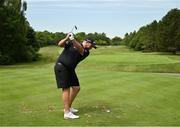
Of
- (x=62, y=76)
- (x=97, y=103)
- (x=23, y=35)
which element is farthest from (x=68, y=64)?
(x=23, y=35)

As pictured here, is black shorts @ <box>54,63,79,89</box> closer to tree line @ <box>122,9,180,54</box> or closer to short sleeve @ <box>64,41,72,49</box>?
short sleeve @ <box>64,41,72,49</box>

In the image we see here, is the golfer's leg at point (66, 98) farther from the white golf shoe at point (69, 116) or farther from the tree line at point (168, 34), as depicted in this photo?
the tree line at point (168, 34)

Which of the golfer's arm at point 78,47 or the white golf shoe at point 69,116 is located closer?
the golfer's arm at point 78,47

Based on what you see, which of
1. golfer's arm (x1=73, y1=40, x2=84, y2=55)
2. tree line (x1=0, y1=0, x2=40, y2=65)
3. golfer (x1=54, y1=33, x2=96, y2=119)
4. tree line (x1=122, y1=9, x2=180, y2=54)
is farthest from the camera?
tree line (x1=122, y1=9, x2=180, y2=54)

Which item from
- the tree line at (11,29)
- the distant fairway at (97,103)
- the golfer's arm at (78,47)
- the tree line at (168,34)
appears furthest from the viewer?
the tree line at (168,34)

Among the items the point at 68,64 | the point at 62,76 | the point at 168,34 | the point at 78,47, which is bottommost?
the point at 168,34

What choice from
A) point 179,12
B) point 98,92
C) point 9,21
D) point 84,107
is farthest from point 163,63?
point 179,12

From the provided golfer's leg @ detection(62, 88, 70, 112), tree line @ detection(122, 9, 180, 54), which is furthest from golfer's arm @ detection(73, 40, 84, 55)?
tree line @ detection(122, 9, 180, 54)

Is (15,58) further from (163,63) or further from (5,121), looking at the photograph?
(5,121)

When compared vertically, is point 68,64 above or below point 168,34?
above

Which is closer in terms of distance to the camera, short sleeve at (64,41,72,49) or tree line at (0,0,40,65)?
short sleeve at (64,41,72,49)

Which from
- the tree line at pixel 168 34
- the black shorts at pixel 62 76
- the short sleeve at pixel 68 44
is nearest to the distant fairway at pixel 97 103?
the black shorts at pixel 62 76

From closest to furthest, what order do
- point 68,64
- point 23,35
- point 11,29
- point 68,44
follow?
point 68,44, point 68,64, point 11,29, point 23,35

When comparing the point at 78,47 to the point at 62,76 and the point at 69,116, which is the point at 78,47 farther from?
the point at 69,116
